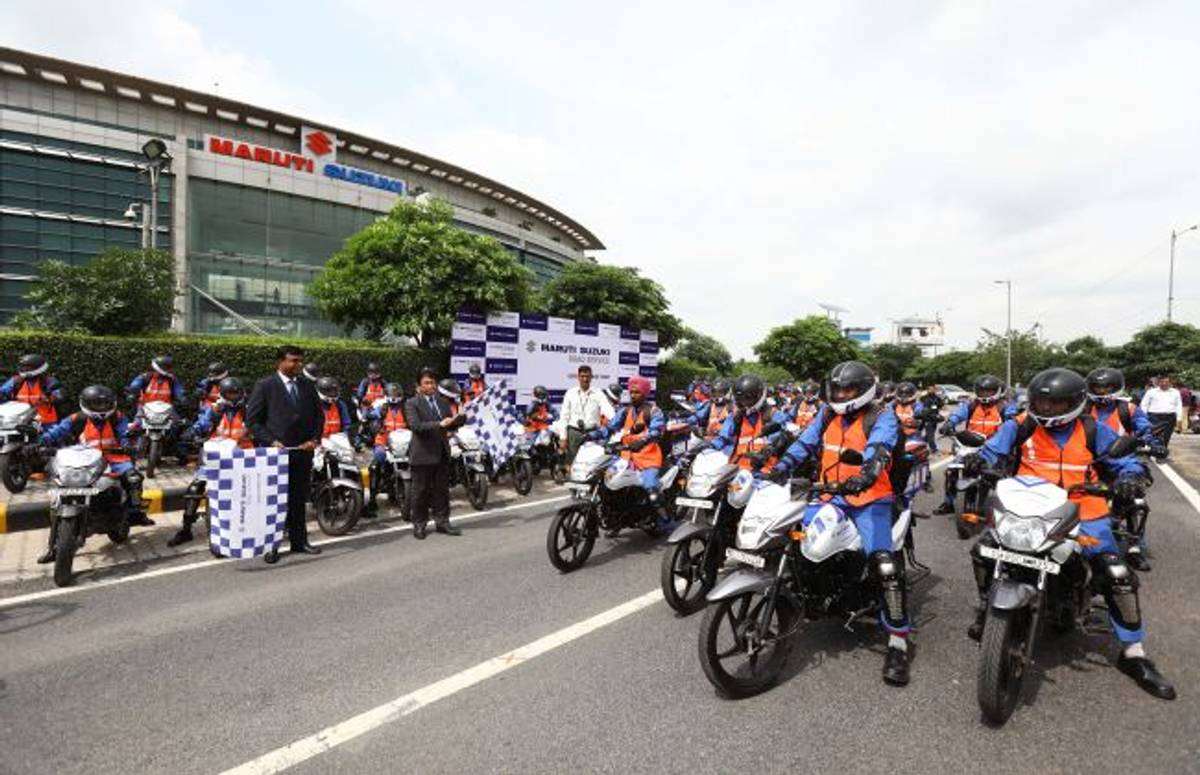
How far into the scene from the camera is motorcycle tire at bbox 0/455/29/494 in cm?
854

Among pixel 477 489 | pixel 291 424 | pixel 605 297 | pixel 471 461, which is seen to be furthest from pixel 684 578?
pixel 605 297

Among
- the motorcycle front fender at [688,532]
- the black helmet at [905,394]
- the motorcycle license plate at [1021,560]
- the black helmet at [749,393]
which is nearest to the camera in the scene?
the motorcycle license plate at [1021,560]

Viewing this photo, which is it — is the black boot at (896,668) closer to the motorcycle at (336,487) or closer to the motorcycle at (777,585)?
the motorcycle at (777,585)

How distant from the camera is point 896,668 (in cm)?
373

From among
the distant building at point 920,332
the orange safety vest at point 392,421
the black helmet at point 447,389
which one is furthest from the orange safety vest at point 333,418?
the distant building at point 920,332

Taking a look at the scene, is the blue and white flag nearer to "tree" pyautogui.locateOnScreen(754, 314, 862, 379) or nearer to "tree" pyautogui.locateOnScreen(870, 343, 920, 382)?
"tree" pyautogui.locateOnScreen(754, 314, 862, 379)

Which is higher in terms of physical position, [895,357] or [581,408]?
[895,357]

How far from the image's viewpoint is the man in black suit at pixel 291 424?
6449 mm

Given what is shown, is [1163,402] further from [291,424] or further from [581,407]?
[291,424]

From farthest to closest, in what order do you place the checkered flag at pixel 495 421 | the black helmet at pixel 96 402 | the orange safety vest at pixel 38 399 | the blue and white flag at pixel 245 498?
the checkered flag at pixel 495 421 → the orange safety vest at pixel 38 399 → the black helmet at pixel 96 402 → the blue and white flag at pixel 245 498

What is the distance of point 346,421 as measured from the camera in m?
8.38

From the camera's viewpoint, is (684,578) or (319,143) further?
(319,143)

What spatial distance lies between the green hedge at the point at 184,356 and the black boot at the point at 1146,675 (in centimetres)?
1336

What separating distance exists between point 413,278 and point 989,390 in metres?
11.9
